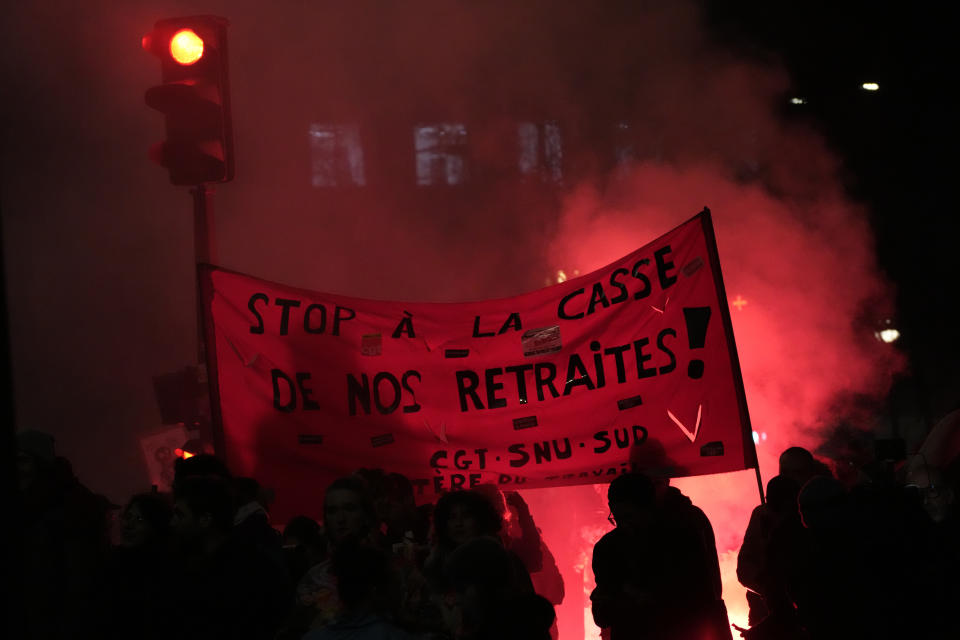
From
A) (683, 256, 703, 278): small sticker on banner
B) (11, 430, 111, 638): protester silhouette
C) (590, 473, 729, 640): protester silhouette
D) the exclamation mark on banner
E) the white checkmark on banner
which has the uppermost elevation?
(683, 256, 703, 278): small sticker on banner

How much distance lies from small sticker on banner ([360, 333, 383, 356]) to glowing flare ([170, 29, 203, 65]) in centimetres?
150

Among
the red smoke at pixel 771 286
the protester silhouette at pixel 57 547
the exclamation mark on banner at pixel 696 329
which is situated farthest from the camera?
the red smoke at pixel 771 286

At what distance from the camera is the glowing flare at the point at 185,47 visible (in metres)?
5.34

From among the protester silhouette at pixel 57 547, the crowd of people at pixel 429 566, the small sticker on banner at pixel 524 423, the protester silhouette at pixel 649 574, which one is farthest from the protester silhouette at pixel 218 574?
the small sticker on banner at pixel 524 423

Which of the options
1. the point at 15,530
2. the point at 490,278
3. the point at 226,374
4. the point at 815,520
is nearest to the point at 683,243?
the point at 815,520

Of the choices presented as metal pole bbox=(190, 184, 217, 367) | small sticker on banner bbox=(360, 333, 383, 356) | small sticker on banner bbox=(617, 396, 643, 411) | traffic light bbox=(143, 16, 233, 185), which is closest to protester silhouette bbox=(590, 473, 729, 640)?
small sticker on banner bbox=(617, 396, 643, 411)

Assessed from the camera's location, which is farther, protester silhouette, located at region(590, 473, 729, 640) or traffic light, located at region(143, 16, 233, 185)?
traffic light, located at region(143, 16, 233, 185)

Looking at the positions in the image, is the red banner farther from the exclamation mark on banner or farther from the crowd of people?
the crowd of people

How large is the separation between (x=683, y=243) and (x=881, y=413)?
69.4 ft

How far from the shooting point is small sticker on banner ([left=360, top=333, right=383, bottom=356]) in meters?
5.61

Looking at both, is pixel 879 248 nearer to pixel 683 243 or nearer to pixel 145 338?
pixel 145 338

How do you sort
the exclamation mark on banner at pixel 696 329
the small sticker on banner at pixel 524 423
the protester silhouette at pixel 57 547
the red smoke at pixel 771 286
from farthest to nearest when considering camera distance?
the red smoke at pixel 771 286
the small sticker on banner at pixel 524 423
the exclamation mark on banner at pixel 696 329
the protester silhouette at pixel 57 547

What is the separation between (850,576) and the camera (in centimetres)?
379

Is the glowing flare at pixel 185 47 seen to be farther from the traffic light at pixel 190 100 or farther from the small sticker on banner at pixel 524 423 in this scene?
the small sticker on banner at pixel 524 423
